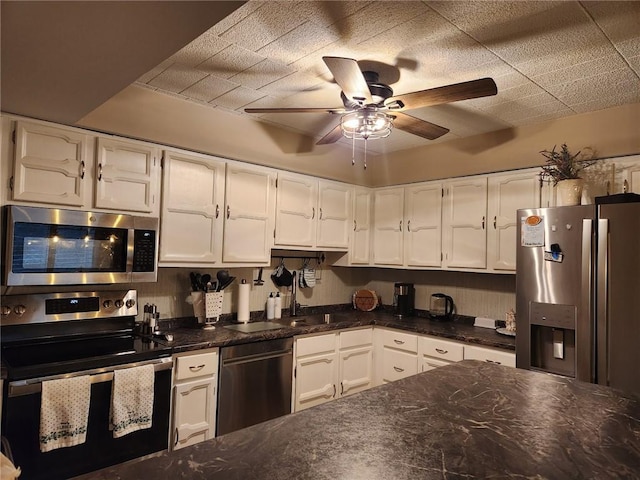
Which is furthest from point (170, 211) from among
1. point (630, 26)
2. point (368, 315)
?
point (630, 26)

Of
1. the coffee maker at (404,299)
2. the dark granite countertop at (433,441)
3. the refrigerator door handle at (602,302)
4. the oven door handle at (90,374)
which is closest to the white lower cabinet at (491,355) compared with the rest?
the refrigerator door handle at (602,302)

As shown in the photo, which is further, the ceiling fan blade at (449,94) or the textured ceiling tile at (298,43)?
the textured ceiling tile at (298,43)

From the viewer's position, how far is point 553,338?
8.52 feet

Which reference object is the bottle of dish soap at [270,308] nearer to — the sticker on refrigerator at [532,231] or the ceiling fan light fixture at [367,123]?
the ceiling fan light fixture at [367,123]

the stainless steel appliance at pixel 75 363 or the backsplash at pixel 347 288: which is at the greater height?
the backsplash at pixel 347 288

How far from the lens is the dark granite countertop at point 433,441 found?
3.31ft

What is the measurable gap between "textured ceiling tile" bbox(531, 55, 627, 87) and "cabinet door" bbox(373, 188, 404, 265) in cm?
173

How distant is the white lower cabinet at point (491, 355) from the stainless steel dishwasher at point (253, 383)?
129 cm

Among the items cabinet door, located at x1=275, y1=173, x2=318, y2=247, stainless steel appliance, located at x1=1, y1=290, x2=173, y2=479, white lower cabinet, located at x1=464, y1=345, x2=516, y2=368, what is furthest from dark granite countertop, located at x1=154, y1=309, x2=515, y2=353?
cabinet door, located at x1=275, y1=173, x2=318, y2=247

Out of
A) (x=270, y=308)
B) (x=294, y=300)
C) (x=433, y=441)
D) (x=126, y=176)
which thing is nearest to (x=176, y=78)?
(x=126, y=176)

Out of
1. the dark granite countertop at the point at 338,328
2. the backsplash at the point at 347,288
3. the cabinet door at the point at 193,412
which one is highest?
the backsplash at the point at 347,288

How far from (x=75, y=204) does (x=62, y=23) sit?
1355mm

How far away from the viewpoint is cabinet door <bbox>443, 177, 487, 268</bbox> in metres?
3.35

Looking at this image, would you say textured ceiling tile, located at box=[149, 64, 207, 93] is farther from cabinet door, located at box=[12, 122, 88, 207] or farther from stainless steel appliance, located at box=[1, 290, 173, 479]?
stainless steel appliance, located at box=[1, 290, 173, 479]
